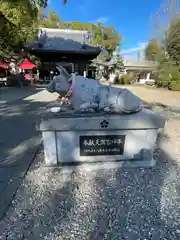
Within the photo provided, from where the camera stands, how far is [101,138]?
303 centimetres

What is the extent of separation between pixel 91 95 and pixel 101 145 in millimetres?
762

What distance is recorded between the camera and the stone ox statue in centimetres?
292

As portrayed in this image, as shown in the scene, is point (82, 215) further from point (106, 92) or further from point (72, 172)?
point (106, 92)

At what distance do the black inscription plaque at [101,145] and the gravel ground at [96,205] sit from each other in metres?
0.28

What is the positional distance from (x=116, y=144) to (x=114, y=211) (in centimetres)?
111

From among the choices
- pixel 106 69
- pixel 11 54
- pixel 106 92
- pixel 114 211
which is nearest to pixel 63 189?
pixel 114 211

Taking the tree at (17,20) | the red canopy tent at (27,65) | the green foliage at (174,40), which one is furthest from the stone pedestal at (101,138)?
the green foliage at (174,40)

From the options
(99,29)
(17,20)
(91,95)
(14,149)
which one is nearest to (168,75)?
(17,20)

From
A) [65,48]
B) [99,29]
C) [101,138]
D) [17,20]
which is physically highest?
[99,29]

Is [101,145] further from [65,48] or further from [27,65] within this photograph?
[27,65]

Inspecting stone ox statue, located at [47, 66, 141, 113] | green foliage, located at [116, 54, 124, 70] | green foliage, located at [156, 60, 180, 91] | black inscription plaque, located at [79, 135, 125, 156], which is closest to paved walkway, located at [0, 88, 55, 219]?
black inscription plaque, located at [79, 135, 125, 156]

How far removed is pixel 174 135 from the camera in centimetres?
502

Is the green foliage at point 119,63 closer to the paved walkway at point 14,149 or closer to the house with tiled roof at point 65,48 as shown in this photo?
the house with tiled roof at point 65,48

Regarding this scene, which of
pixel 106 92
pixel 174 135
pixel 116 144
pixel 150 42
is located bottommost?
Result: pixel 174 135
